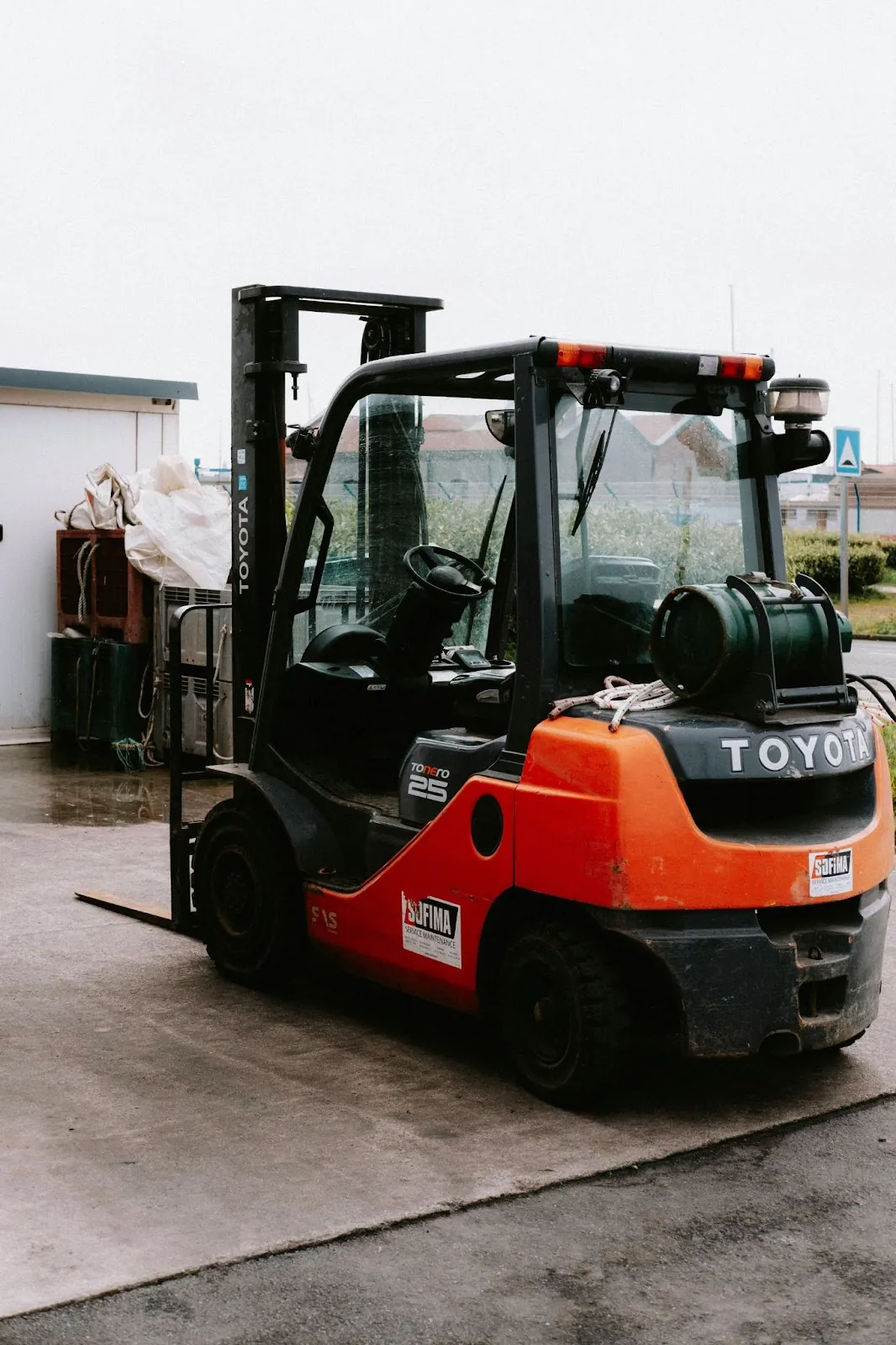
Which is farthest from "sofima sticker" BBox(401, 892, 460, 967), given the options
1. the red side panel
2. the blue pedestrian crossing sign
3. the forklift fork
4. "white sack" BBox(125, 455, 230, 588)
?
the blue pedestrian crossing sign

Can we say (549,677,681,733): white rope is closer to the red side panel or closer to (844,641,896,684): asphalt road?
the red side panel

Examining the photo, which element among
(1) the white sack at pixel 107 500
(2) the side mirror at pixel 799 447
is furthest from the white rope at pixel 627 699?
(1) the white sack at pixel 107 500

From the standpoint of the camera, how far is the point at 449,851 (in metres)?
5.66

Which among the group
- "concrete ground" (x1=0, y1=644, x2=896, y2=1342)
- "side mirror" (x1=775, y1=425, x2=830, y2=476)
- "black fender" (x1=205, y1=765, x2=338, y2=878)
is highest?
"side mirror" (x1=775, y1=425, x2=830, y2=476)

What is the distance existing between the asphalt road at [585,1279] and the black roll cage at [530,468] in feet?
4.99

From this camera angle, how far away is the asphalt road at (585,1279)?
390 cm

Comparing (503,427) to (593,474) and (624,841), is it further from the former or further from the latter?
(624,841)

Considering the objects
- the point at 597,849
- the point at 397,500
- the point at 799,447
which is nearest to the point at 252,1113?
the point at 597,849

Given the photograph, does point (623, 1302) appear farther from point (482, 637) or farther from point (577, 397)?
point (482, 637)

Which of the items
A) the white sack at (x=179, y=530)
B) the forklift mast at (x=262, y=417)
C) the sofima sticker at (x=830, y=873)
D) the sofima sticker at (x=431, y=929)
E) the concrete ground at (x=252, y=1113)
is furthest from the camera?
the white sack at (x=179, y=530)

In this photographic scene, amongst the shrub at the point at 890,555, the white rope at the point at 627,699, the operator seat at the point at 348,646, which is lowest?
the white rope at the point at 627,699

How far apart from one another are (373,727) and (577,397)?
182 centimetres

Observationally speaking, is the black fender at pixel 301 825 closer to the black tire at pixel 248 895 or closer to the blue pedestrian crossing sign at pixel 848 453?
the black tire at pixel 248 895

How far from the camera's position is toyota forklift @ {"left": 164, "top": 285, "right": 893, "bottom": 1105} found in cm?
520
